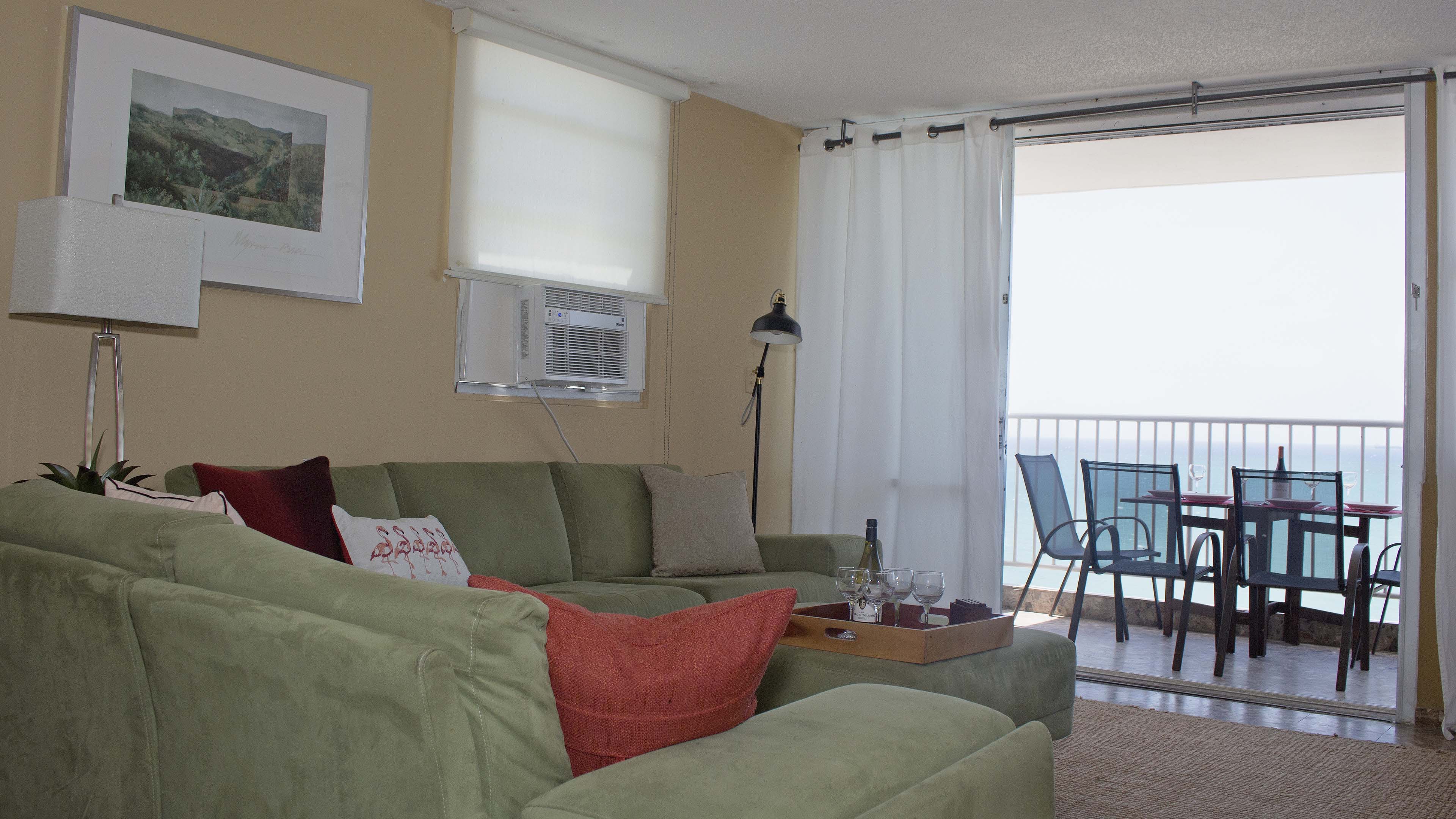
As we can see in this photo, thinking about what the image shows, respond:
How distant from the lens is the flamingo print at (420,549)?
3.07 meters

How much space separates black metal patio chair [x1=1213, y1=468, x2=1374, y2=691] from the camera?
4.25 metres

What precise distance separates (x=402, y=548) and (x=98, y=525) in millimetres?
1389

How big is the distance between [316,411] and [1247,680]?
12.6 feet

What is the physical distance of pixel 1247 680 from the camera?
4480 mm

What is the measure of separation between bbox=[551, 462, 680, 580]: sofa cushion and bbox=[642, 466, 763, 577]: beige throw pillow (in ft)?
0.16

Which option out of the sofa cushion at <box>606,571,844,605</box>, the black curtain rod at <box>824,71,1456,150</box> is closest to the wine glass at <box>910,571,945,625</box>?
the sofa cushion at <box>606,571,844,605</box>

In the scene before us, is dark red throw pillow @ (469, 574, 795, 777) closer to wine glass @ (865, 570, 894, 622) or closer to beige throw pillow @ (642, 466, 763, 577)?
wine glass @ (865, 570, 894, 622)

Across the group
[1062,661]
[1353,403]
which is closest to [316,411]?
[1062,661]

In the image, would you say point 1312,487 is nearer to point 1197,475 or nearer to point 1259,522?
point 1259,522

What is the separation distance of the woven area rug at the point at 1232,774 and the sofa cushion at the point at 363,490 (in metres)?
2.13

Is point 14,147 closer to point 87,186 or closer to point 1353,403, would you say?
point 87,186

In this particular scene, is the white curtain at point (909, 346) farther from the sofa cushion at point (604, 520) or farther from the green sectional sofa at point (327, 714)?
the green sectional sofa at point (327, 714)
